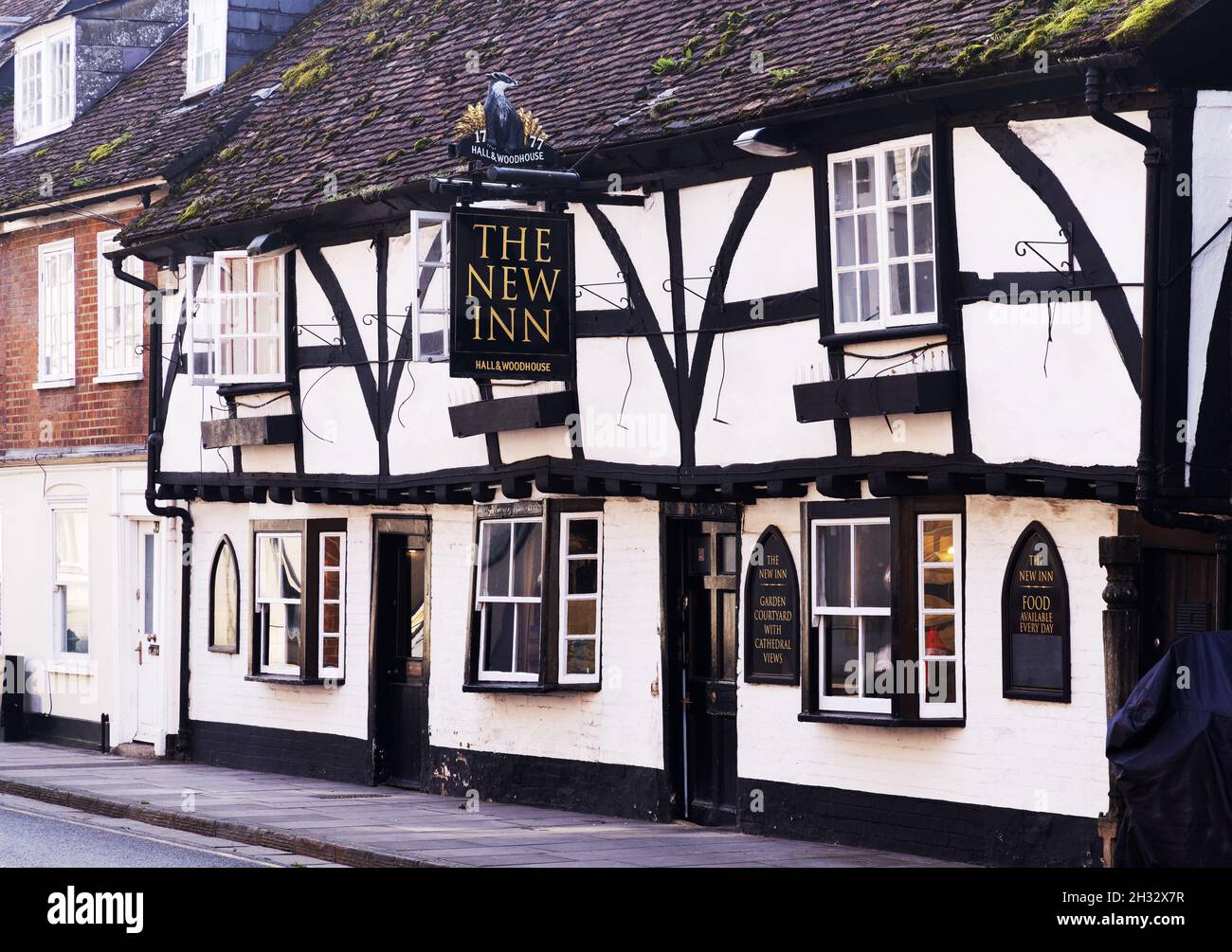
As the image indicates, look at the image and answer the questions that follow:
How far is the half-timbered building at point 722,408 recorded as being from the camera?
12.5 metres

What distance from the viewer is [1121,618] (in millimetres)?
12492

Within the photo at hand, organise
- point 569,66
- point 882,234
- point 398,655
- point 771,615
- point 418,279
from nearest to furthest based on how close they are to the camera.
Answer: point 882,234
point 771,615
point 418,279
point 569,66
point 398,655

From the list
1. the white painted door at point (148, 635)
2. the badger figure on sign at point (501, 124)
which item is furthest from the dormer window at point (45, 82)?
the badger figure on sign at point (501, 124)

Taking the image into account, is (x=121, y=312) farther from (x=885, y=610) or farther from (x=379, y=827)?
(x=885, y=610)

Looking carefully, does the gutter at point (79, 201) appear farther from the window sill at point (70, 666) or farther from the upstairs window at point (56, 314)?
the window sill at point (70, 666)

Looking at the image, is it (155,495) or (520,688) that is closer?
(520,688)

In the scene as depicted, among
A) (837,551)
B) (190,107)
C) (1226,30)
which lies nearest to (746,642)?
(837,551)

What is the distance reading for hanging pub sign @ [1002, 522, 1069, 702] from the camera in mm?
Answer: 13000

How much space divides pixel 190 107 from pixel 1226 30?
1466 centimetres

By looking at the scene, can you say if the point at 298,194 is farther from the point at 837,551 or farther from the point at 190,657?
the point at 837,551

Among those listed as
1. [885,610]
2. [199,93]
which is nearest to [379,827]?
[885,610]

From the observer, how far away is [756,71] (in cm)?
1491

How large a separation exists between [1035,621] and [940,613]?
846mm

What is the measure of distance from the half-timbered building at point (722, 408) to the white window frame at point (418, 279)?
86 mm
